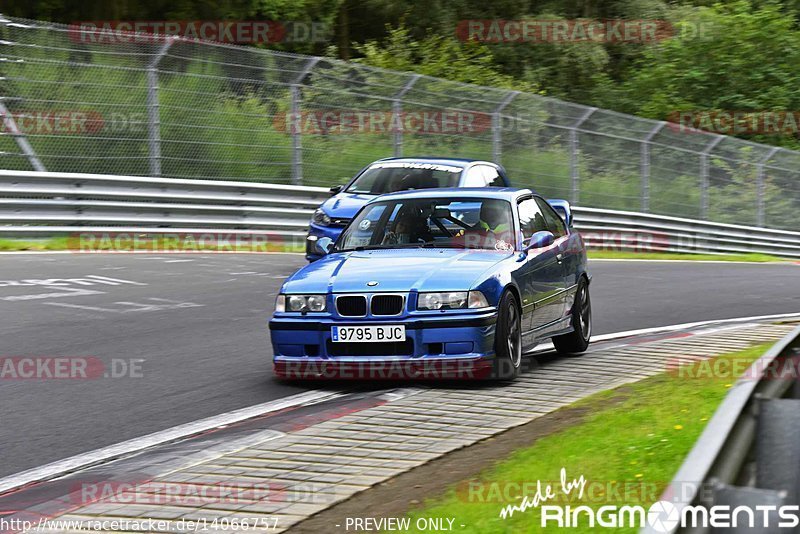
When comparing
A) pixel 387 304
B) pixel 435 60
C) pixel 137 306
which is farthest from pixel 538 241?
pixel 435 60

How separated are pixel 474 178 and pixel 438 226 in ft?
20.4

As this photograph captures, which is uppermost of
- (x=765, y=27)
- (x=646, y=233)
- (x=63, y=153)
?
(x=765, y=27)

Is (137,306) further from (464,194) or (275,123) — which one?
(275,123)

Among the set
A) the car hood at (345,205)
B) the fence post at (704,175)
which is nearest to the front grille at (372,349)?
the car hood at (345,205)

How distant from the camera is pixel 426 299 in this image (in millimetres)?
8492

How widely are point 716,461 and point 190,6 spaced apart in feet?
108

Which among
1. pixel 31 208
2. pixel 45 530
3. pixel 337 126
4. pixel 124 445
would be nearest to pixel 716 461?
pixel 45 530

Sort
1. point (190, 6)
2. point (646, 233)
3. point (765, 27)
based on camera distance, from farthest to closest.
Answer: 1. point (765, 27)
2. point (190, 6)
3. point (646, 233)

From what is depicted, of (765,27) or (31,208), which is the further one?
(765,27)

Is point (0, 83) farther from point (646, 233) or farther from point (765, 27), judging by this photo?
point (765, 27)

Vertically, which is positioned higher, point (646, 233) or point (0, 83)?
point (0, 83)

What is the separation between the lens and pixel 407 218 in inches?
392

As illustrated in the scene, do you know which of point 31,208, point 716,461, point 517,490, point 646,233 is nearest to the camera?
point 716,461

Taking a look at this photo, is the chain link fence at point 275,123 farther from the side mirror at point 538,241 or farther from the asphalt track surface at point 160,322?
the side mirror at point 538,241
